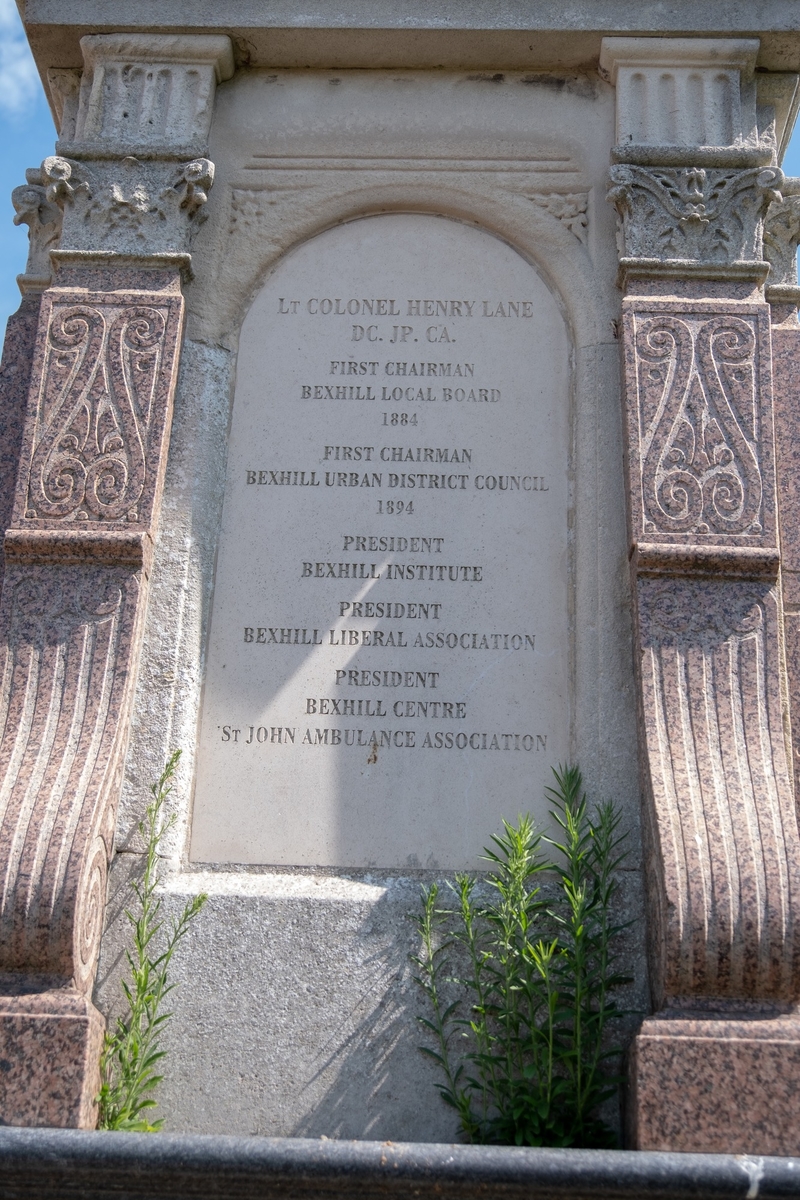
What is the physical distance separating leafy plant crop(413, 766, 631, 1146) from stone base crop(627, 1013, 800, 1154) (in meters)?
0.20

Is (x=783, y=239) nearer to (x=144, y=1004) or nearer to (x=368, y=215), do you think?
(x=368, y=215)

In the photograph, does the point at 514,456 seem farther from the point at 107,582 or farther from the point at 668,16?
the point at 668,16

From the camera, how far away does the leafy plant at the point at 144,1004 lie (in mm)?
3959

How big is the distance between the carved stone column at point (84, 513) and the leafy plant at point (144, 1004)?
10 cm

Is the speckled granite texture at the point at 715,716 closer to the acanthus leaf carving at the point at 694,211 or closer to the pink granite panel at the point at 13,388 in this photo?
the acanthus leaf carving at the point at 694,211

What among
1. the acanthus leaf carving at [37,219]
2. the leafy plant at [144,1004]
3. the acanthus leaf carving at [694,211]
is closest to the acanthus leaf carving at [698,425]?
the acanthus leaf carving at [694,211]

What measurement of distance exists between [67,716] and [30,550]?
2.17ft

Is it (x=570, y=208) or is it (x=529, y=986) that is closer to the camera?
(x=529, y=986)

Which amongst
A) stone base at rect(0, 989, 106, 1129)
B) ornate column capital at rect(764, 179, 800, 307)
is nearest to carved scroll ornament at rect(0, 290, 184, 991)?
stone base at rect(0, 989, 106, 1129)

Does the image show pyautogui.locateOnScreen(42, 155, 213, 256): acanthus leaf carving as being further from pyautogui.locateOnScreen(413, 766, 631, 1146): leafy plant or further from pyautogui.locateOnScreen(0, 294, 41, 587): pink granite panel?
pyautogui.locateOnScreen(413, 766, 631, 1146): leafy plant

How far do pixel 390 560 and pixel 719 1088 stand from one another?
2245 millimetres

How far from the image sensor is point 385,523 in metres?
→ 4.96

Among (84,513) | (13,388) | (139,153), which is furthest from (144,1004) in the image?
(139,153)

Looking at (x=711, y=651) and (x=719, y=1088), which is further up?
(x=711, y=651)
